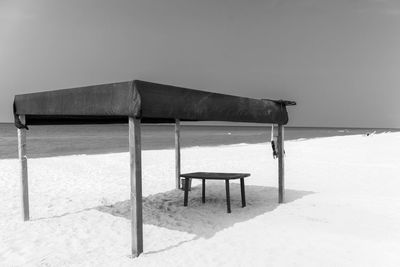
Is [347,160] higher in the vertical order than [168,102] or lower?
lower

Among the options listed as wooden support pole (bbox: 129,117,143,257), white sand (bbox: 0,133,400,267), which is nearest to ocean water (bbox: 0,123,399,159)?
white sand (bbox: 0,133,400,267)

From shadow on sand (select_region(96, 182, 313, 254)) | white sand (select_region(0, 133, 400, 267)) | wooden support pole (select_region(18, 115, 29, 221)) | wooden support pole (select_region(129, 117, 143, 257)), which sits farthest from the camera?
wooden support pole (select_region(18, 115, 29, 221))

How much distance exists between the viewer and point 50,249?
4969 mm

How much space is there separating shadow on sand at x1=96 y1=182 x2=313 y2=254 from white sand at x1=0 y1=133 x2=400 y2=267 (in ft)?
0.06

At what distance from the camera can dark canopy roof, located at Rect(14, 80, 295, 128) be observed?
426 cm

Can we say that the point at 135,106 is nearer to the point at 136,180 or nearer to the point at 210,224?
the point at 136,180

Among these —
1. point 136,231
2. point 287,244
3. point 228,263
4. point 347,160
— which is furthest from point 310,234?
point 347,160

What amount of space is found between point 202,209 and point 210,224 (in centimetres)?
112

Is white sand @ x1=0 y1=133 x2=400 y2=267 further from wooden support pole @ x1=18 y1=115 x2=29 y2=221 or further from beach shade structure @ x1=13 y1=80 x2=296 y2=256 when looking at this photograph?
beach shade structure @ x1=13 y1=80 x2=296 y2=256

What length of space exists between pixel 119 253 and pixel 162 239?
0.72 metres

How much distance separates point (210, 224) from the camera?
614 centimetres

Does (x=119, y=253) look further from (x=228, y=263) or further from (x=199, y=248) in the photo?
(x=228, y=263)

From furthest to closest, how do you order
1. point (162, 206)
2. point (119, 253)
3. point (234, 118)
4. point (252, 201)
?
point (252, 201), point (162, 206), point (234, 118), point (119, 253)

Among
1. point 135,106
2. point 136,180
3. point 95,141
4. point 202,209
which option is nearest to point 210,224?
point 202,209
